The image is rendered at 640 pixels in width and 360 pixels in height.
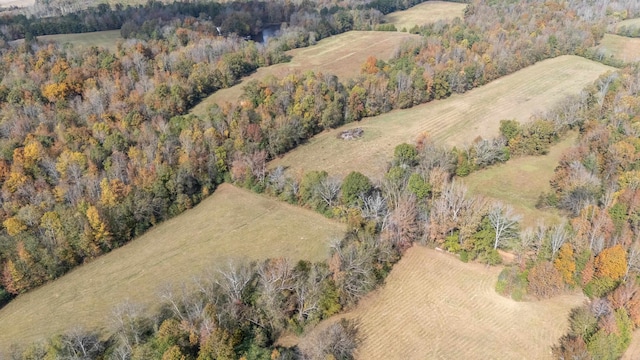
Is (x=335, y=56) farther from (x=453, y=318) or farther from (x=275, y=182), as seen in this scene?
(x=453, y=318)

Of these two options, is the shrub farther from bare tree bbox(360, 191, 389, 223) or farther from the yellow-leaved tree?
bare tree bbox(360, 191, 389, 223)

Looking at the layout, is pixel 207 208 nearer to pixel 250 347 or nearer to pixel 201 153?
pixel 201 153

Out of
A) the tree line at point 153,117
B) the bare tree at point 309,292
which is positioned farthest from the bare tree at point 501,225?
the tree line at point 153,117

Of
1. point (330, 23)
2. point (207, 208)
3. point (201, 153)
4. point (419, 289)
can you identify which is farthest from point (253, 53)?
point (419, 289)

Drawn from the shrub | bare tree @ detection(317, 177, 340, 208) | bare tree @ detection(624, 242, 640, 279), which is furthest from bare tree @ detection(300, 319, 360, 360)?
bare tree @ detection(624, 242, 640, 279)

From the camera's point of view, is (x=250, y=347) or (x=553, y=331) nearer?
(x=250, y=347)

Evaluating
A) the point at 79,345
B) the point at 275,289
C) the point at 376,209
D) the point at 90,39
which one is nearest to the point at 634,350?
the point at 376,209
